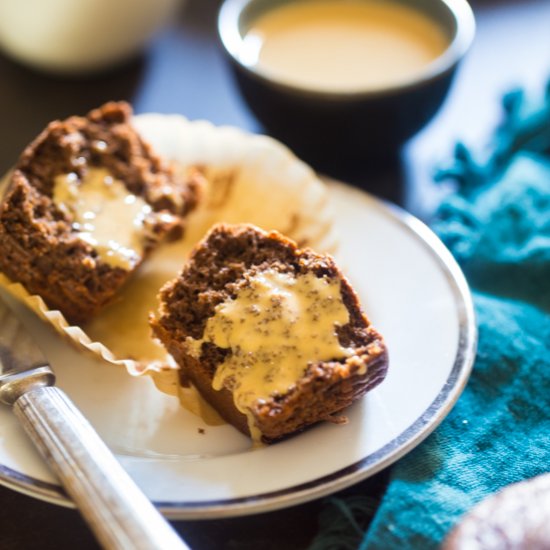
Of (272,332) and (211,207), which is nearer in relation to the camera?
(272,332)

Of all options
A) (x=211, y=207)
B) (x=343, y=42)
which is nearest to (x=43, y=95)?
(x=211, y=207)

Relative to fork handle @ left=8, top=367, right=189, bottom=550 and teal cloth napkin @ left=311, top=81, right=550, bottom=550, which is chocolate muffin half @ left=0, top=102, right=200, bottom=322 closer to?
fork handle @ left=8, top=367, right=189, bottom=550

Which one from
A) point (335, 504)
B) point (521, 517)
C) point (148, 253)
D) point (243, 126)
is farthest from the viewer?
point (243, 126)

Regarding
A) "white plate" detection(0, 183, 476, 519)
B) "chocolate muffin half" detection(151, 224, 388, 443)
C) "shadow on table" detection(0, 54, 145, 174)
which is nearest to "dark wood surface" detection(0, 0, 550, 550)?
"shadow on table" detection(0, 54, 145, 174)

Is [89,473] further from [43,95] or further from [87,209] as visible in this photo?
[43,95]

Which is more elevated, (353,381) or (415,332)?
(353,381)

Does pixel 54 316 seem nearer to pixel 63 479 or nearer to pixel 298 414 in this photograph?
pixel 63 479

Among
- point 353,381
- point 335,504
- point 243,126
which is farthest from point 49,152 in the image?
point 335,504
